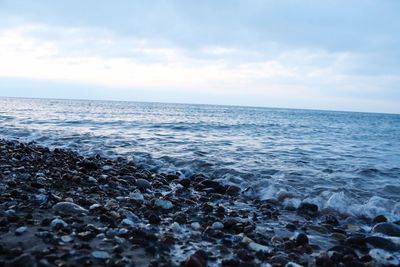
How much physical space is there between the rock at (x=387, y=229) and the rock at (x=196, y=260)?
9.82ft

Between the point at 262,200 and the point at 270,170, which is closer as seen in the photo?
the point at 262,200

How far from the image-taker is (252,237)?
167 inches

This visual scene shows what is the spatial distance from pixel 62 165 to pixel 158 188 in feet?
9.55

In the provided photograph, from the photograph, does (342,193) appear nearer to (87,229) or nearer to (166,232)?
(166,232)

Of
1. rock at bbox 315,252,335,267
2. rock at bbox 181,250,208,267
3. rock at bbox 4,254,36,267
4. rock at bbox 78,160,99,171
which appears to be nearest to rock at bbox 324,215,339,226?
rock at bbox 315,252,335,267

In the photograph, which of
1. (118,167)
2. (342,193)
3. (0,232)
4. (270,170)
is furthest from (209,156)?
(0,232)

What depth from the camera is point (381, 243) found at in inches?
168

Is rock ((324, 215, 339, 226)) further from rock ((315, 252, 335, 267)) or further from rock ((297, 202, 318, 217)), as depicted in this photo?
rock ((315, 252, 335, 267))

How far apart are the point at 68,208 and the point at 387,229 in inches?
187

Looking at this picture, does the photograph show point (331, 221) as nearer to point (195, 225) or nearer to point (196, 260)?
point (195, 225)

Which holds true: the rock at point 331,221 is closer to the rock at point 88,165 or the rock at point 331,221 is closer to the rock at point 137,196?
the rock at point 137,196

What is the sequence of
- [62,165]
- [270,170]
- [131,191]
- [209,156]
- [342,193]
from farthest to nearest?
[209,156], [270,170], [62,165], [342,193], [131,191]

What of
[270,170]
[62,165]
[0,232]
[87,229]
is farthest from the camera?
[270,170]

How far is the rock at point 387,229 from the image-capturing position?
4750mm
